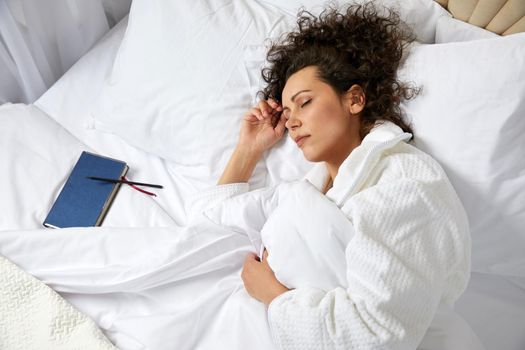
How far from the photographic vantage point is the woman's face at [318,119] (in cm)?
107

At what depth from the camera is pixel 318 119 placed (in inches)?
41.8

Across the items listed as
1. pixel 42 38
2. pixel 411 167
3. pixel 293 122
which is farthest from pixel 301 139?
pixel 42 38

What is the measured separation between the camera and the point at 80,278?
1041 millimetres

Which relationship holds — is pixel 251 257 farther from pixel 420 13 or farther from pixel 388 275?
pixel 420 13

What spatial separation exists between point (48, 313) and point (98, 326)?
11 centimetres

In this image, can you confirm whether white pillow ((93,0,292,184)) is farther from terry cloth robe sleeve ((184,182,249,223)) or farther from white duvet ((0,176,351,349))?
white duvet ((0,176,351,349))

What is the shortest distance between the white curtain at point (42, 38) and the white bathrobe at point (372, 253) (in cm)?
101

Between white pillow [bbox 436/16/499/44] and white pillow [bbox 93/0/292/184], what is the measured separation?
0.43 meters

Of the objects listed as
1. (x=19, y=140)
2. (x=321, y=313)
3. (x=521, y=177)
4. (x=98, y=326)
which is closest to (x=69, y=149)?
(x=19, y=140)

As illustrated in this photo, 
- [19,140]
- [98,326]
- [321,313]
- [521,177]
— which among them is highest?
[521,177]

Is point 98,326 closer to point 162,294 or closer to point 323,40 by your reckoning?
point 162,294

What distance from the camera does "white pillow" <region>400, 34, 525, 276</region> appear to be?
0.96 m

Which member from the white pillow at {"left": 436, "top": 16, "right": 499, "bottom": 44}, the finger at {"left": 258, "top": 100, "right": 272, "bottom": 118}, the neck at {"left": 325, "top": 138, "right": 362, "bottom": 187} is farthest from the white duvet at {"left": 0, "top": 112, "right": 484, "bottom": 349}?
the white pillow at {"left": 436, "top": 16, "right": 499, "bottom": 44}

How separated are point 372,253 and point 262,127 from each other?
0.53 metres
